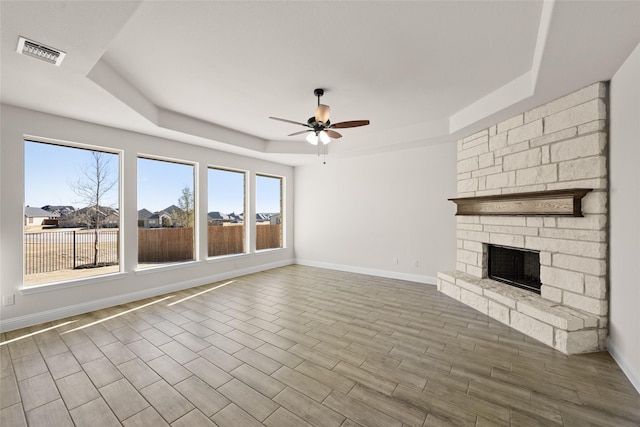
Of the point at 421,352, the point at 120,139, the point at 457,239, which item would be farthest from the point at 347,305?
the point at 120,139

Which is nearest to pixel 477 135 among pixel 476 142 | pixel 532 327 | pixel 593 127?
pixel 476 142

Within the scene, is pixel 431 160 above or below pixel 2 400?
above

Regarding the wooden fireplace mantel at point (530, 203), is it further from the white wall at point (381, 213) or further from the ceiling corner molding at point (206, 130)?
the ceiling corner molding at point (206, 130)

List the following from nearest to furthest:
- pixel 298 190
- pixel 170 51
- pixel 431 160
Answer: pixel 170 51
pixel 431 160
pixel 298 190

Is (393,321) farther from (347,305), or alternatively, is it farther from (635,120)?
(635,120)

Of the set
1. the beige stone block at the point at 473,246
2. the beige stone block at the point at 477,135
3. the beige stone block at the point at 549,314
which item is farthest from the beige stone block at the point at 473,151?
the beige stone block at the point at 549,314

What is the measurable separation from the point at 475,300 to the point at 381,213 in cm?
249

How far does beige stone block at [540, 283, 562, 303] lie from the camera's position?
2947 millimetres

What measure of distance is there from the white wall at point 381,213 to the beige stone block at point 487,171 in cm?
59

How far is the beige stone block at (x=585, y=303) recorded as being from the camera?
2.60 metres

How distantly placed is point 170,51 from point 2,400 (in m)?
3.12

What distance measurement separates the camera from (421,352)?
2.58 m

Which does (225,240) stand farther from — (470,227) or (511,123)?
(511,123)

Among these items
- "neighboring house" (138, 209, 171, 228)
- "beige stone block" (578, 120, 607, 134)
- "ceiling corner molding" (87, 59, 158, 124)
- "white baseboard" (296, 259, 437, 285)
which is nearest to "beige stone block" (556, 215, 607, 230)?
"beige stone block" (578, 120, 607, 134)
